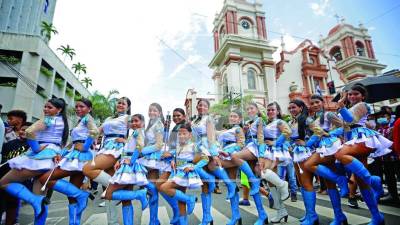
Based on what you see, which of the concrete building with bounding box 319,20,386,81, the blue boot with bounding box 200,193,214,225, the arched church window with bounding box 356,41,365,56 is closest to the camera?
the blue boot with bounding box 200,193,214,225

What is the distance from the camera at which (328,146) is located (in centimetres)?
295

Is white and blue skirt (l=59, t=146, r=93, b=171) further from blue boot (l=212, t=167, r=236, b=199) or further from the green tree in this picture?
blue boot (l=212, t=167, r=236, b=199)

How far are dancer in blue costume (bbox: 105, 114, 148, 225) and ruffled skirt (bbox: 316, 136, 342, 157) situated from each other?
242cm

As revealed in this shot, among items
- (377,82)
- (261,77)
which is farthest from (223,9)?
(377,82)

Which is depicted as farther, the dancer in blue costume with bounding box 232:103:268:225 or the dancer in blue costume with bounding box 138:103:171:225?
the dancer in blue costume with bounding box 232:103:268:225

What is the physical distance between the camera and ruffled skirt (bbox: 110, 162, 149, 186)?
9.13ft

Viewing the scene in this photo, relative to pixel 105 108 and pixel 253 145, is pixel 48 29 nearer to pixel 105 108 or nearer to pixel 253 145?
pixel 105 108

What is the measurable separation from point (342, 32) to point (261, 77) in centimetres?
1382

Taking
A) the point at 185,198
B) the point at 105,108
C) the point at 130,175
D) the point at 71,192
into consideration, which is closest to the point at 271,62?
the point at 105,108

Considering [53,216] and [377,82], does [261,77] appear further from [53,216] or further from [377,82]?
[53,216]

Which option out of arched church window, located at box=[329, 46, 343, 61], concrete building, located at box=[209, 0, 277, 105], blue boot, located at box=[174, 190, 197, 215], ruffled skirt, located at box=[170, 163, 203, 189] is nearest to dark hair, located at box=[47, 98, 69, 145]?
ruffled skirt, located at box=[170, 163, 203, 189]

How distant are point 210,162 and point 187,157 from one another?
44cm

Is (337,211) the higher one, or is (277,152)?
(277,152)

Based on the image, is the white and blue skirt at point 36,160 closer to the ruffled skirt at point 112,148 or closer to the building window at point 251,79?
the ruffled skirt at point 112,148
